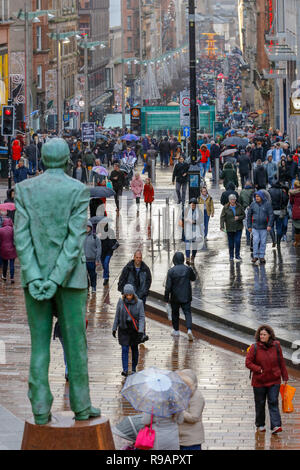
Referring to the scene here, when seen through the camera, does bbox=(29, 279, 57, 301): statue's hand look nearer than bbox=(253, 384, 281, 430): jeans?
Yes

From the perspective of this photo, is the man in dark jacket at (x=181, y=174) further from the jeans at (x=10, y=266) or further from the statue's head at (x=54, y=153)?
the statue's head at (x=54, y=153)

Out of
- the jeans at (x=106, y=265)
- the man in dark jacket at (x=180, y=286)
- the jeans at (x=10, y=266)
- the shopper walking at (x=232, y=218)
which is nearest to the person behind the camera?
the man in dark jacket at (x=180, y=286)

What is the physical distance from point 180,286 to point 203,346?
0.96 meters

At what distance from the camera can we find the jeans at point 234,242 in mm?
25938

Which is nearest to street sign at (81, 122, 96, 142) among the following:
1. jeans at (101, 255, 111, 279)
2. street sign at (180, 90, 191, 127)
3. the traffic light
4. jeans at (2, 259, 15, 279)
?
street sign at (180, 90, 191, 127)

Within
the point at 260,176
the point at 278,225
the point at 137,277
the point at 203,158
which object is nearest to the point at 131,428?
the point at 137,277

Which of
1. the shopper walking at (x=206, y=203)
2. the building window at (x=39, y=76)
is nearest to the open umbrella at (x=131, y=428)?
the shopper walking at (x=206, y=203)

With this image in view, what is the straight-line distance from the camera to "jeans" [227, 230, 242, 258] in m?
25.9

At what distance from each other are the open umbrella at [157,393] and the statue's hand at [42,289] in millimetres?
1123

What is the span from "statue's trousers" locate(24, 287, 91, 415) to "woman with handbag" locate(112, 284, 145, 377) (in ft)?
20.3

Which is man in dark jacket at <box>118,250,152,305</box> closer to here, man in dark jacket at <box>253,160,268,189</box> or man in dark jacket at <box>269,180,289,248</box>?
man in dark jacket at <box>269,180,289,248</box>

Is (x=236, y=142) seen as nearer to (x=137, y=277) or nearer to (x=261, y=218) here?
(x=261, y=218)

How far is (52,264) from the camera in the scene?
10.2 meters

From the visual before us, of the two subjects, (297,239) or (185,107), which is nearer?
(297,239)
